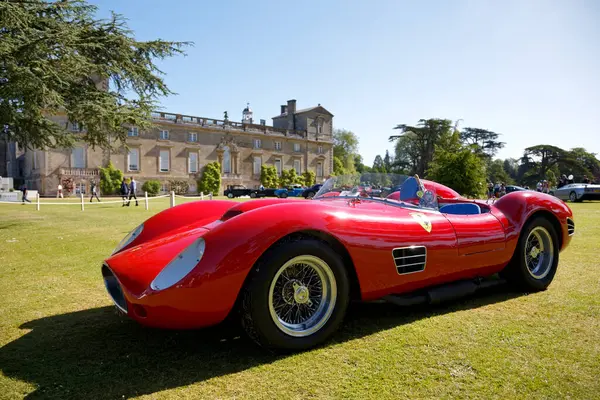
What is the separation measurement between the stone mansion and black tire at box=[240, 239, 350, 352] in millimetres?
37148

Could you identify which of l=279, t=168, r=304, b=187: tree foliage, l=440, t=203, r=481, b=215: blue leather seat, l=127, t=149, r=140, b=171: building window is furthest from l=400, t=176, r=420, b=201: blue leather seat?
l=279, t=168, r=304, b=187: tree foliage

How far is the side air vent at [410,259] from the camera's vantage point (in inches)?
109

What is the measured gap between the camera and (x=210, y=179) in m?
49.6

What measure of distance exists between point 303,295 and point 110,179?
4428 cm

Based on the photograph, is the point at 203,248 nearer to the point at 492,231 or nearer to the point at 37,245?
the point at 492,231

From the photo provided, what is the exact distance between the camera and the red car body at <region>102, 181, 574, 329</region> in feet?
7.26

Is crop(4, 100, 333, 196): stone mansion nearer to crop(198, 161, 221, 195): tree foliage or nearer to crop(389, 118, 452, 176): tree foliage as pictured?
crop(198, 161, 221, 195): tree foliage

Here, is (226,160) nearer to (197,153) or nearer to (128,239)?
(197,153)

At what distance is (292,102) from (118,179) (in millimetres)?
32648

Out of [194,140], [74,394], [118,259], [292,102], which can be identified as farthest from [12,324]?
[292,102]

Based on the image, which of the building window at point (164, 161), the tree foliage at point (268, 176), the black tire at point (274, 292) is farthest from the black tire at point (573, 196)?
the building window at point (164, 161)

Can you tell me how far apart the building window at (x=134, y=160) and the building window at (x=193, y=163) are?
643 centimetres

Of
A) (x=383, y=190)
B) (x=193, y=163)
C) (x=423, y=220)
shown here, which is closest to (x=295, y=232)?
(x=423, y=220)

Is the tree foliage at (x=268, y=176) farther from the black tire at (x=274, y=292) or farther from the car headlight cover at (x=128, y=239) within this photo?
the black tire at (x=274, y=292)
